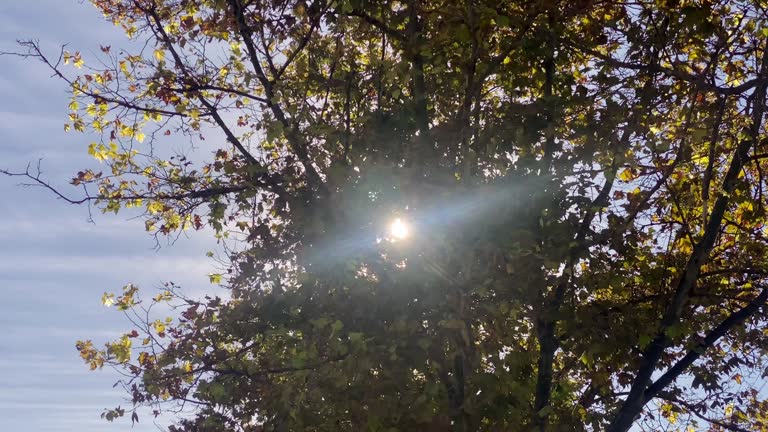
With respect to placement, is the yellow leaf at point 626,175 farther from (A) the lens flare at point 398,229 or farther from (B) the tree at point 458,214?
(A) the lens flare at point 398,229

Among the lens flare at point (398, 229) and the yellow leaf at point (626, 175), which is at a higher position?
the yellow leaf at point (626, 175)

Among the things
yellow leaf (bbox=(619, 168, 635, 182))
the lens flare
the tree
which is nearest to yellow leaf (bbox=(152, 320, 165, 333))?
the tree

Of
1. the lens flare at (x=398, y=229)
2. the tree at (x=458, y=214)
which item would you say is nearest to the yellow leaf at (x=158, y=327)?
the tree at (x=458, y=214)

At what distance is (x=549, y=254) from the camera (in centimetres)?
721

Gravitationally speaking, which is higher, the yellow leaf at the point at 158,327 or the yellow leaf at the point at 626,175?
the yellow leaf at the point at 626,175

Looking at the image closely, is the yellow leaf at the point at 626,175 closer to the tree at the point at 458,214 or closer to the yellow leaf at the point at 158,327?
the tree at the point at 458,214

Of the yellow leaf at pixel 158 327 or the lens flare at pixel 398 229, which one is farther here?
the yellow leaf at pixel 158 327

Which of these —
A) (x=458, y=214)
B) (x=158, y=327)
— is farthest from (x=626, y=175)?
(x=158, y=327)

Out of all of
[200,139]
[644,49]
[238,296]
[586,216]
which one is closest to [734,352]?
[586,216]

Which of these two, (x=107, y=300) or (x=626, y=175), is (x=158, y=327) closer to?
(x=107, y=300)

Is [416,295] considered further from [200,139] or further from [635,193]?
[200,139]

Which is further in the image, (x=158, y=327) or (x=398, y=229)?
(x=158, y=327)

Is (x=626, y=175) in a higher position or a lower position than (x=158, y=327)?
higher

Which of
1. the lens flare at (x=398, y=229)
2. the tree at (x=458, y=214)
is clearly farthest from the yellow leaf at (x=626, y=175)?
the lens flare at (x=398, y=229)
